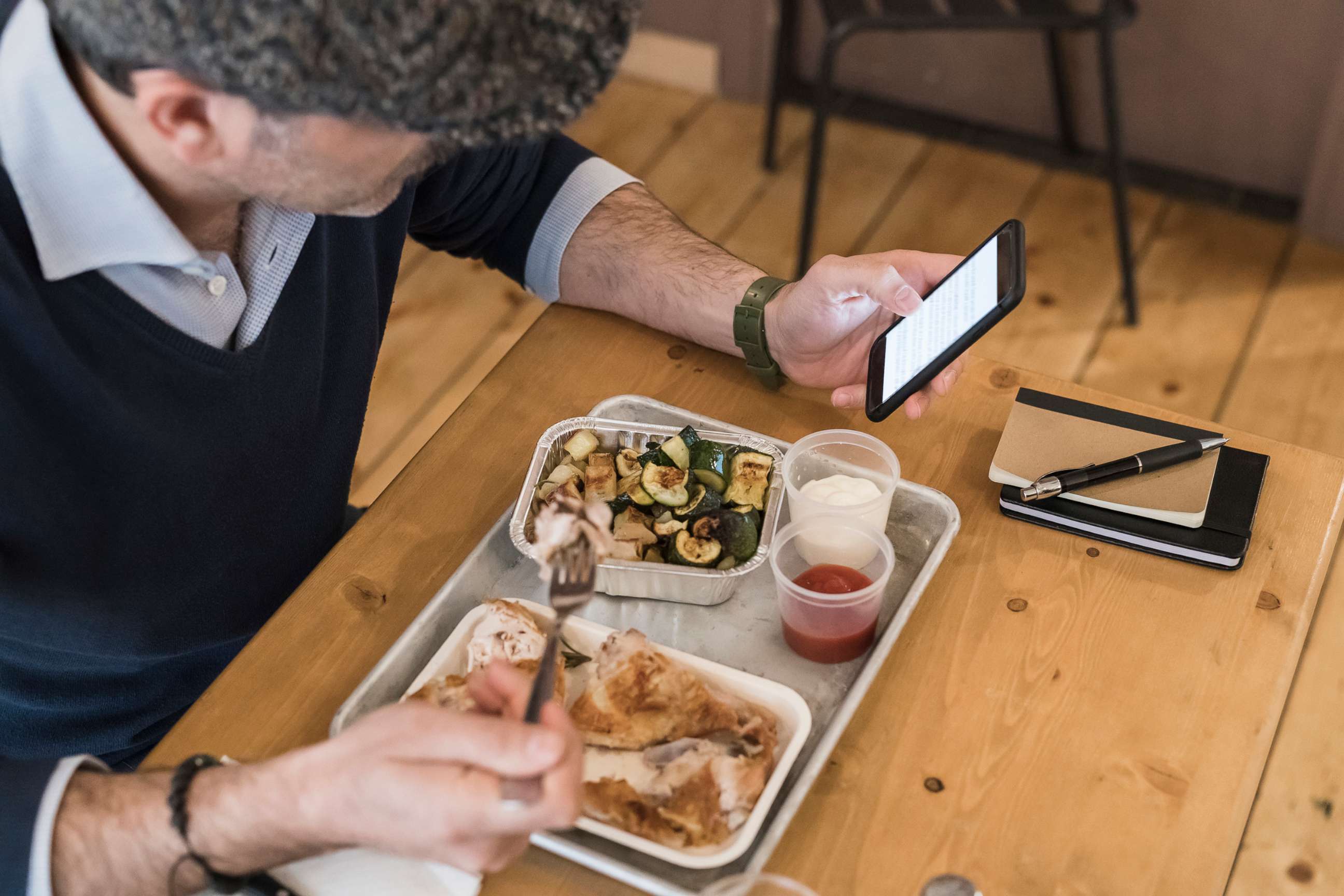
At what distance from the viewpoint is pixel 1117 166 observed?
7.67 feet

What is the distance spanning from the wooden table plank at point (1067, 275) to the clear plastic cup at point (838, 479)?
1295 millimetres

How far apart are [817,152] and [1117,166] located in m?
0.57

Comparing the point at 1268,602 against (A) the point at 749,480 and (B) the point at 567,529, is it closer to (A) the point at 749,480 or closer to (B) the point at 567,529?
(A) the point at 749,480

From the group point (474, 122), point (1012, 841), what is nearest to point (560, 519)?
point (474, 122)

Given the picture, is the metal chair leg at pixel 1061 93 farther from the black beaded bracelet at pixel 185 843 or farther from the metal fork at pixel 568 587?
the black beaded bracelet at pixel 185 843

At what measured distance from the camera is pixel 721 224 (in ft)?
8.84

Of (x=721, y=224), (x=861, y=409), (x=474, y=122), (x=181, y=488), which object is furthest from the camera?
(x=721, y=224)

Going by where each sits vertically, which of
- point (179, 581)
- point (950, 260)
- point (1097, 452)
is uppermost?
point (950, 260)

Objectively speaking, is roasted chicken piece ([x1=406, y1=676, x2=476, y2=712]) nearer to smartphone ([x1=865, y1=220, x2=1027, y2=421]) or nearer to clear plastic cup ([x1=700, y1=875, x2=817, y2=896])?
clear plastic cup ([x1=700, y1=875, x2=817, y2=896])

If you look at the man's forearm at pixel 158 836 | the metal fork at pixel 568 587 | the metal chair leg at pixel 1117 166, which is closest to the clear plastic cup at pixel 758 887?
the metal fork at pixel 568 587

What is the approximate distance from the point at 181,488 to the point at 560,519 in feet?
1.17

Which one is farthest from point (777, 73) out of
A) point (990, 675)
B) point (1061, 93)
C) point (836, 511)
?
point (990, 675)

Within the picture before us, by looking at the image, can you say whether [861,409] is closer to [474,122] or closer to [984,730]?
[984,730]

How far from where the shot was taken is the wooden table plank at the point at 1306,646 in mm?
1647
